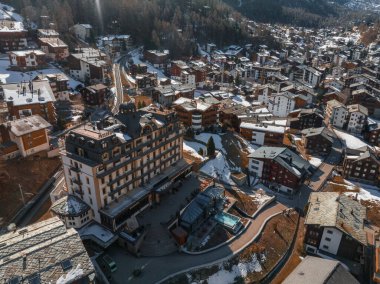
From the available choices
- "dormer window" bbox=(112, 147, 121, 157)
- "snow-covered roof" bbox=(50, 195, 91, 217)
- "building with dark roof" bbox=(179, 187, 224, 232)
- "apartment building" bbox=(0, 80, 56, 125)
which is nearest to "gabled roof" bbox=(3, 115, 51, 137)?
"apartment building" bbox=(0, 80, 56, 125)

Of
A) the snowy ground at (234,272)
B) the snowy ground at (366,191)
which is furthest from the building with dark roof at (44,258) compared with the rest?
the snowy ground at (366,191)

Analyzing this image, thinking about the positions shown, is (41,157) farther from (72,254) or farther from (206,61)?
(206,61)

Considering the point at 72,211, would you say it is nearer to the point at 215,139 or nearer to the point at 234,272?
the point at 234,272

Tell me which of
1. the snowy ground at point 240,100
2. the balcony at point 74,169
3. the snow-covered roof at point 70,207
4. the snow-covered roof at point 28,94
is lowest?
the snowy ground at point 240,100

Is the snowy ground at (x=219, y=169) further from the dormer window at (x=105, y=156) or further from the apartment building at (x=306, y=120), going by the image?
the apartment building at (x=306, y=120)

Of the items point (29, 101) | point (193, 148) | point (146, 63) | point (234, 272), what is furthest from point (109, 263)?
point (146, 63)

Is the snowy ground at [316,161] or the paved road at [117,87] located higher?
the paved road at [117,87]
